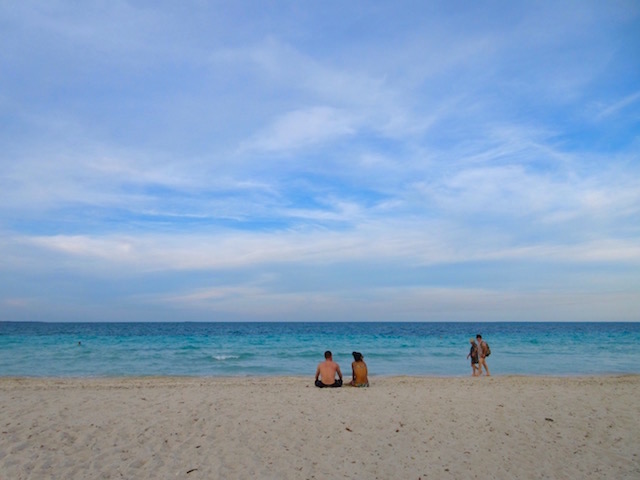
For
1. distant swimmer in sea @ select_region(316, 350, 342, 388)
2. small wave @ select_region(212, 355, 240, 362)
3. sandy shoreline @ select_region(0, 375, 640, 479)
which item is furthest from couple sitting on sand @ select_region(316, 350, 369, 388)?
small wave @ select_region(212, 355, 240, 362)

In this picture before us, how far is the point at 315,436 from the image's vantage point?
26.3 ft

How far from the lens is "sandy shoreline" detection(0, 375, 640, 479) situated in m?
6.62

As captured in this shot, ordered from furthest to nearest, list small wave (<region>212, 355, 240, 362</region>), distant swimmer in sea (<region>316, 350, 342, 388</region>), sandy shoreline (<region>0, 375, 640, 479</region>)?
1. small wave (<region>212, 355, 240, 362</region>)
2. distant swimmer in sea (<region>316, 350, 342, 388</region>)
3. sandy shoreline (<region>0, 375, 640, 479</region>)

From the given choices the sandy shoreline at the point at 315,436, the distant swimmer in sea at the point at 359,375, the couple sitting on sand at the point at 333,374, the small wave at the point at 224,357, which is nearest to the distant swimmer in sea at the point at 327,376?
the couple sitting on sand at the point at 333,374

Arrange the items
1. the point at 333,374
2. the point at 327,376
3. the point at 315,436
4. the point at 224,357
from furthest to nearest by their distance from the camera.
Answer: the point at 224,357 < the point at 333,374 < the point at 327,376 < the point at 315,436

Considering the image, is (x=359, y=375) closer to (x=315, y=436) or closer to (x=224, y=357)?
(x=315, y=436)

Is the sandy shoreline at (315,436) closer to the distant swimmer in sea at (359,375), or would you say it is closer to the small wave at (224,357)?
the distant swimmer in sea at (359,375)

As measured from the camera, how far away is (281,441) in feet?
25.5

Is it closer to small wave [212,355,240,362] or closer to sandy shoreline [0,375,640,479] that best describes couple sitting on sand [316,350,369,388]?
sandy shoreline [0,375,640,479]

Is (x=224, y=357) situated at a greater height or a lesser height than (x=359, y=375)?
lesser

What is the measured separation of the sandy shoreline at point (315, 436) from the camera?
6625 millimetres

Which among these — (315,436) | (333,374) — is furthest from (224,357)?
(315,436)

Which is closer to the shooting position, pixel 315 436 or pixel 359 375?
pixel 315 436

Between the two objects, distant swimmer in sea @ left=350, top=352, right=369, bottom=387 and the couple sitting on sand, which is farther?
distant swimmer in sea @ left=350, top=352, right=369, bottom=387
